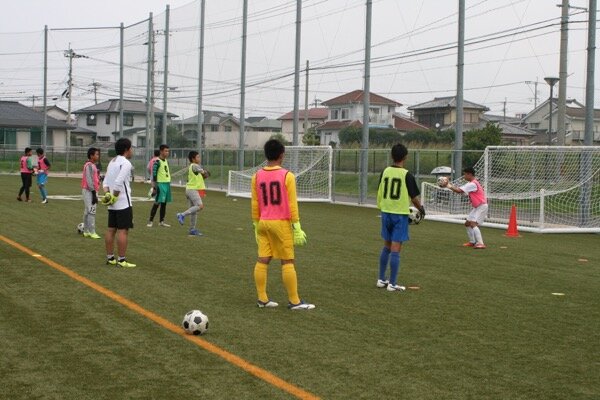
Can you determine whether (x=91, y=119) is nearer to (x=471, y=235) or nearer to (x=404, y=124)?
(x=404, y=124)

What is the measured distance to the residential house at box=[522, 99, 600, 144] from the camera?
70531 mm

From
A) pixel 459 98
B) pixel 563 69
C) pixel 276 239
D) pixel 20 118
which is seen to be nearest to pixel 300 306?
pixel 276 239

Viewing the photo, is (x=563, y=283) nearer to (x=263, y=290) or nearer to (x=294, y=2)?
(x=263, y=290)

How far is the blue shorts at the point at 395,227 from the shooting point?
420 inches

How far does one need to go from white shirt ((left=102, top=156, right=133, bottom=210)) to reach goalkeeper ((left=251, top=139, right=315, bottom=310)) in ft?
11.7

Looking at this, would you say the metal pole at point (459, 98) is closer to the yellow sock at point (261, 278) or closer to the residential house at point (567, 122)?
the yellow sock at point (261, 278)

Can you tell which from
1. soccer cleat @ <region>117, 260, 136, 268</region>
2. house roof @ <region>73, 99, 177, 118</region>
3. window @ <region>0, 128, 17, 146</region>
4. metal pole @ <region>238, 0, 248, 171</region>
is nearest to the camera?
soccer cleat @ <region>117, 260, 136, 268</region>

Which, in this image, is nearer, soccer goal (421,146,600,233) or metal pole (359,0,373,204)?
soccer goal (421,146,600,233)

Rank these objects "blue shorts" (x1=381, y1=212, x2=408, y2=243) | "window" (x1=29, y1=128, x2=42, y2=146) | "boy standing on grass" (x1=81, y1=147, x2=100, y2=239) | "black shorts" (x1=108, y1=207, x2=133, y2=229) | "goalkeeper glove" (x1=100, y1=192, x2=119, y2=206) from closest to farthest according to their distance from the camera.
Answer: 1. "blue shorts" (x1=381, y1=212, x2=408, y2=243)
2. "goalkeeper glove" (x1=100, y1=192, x2=119, y2=206)
3. "black shorts" (x1=108, y1=207, x2=133, y2=229)
4. "boy standing on grass" (x1=81, y1=147, x2=100, y2=239)
5. "window" (x1=29, y1=128, x2=42, y2=146)

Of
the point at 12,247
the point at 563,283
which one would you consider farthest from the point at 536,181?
the point at 12,247

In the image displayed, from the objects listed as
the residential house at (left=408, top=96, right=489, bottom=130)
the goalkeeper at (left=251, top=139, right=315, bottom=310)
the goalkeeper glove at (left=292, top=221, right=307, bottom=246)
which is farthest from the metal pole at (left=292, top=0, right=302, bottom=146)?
the residential house at (left=408, top=96, right=489, bottom=130)

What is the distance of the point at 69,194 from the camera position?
3381 centimetres

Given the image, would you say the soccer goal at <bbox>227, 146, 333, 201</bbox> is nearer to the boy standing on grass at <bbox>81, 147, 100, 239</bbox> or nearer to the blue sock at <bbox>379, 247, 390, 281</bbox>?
the boy standing on grass at <bbox>81, 147, 100, 239</bbox>

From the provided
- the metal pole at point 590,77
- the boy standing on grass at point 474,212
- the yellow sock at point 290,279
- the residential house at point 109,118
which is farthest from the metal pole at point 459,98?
the residential house at point 109,118
